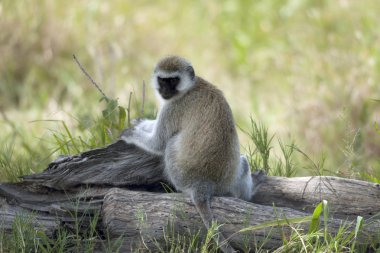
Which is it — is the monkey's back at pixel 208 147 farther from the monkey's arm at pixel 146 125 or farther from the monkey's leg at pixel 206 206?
the monkey's arm at pixel 146 125

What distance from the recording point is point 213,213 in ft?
15.4

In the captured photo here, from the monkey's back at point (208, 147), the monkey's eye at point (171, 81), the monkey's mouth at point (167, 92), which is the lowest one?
the monkey's back at point (208, 147)

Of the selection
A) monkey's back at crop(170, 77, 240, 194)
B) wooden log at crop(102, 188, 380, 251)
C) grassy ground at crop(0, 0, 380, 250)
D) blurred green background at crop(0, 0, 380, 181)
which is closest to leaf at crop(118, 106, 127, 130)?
monkey's back at crop(170, 77, 240, 194)

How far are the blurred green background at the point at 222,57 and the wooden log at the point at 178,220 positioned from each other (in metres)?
3.43

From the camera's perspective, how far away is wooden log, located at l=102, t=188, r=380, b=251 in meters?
4.51

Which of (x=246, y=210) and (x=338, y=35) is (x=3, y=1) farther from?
(x=246, y=210)

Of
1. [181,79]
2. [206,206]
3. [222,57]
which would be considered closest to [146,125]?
[181,79]

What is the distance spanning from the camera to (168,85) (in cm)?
564

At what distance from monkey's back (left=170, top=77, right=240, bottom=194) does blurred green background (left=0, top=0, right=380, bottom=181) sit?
3.00m

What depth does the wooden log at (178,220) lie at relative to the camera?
451 centimetres

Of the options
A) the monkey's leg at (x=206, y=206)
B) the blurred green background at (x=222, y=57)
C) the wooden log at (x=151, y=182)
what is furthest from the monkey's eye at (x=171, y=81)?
the blurred green background at (x=222, y=57)

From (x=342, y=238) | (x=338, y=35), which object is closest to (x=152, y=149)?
(x=342, y=238)

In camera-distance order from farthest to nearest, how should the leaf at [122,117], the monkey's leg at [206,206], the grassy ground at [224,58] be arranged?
1. the grassy ground at [224,58]
2. the leaf at [122,117]
3. the monkey's leg at [206,206]

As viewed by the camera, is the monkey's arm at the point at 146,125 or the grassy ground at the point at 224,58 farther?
the grassy ground at the point at 224,58
